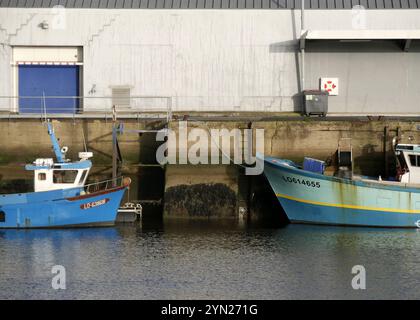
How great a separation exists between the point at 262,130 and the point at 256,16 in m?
6.02

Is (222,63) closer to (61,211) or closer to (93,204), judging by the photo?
(93,204)

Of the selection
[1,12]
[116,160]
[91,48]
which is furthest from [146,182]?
[1,12]

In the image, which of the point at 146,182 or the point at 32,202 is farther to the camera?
the point at 146,182

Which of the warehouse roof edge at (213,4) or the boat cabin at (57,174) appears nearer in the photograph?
the boat cabin at (57,174)

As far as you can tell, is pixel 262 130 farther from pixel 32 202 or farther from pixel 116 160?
pixel 32 202

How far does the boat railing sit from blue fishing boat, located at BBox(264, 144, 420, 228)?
5091mm

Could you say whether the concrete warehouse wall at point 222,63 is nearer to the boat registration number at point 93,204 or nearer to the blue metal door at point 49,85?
the blue metal door at point 49,85

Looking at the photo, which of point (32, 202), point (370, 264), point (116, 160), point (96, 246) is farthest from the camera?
point (116, 160)

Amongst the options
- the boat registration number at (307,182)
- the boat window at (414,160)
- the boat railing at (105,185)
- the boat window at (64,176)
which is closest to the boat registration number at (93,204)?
the boat railing at (105,185)

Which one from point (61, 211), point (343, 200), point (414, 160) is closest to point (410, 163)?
point (414, 160)

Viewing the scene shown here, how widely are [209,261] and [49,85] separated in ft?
48.6

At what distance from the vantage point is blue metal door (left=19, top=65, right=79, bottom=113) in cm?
4003

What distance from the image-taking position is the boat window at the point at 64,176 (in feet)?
111

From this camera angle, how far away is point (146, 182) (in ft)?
119
